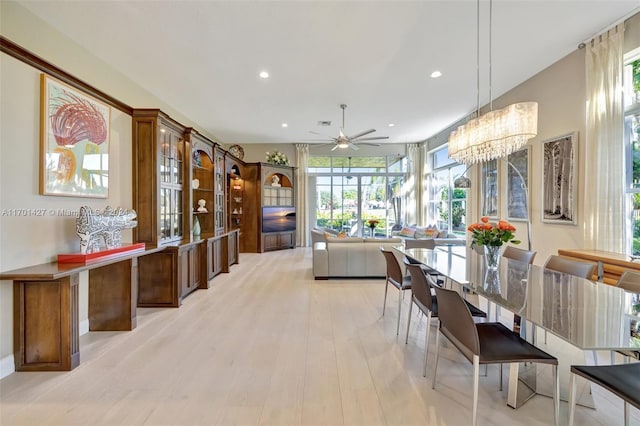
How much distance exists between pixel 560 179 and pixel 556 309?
3.37m

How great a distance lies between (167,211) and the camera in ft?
13.2

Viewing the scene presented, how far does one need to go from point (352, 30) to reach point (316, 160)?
21.0 ft

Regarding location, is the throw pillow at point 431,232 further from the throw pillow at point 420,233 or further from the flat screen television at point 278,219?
the flat screen television at point 278,219

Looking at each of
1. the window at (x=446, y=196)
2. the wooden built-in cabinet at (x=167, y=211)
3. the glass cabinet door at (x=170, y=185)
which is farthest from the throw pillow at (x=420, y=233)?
the glass cabinet door at (x=170, y=185)

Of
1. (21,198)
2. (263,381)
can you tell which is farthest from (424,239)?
(21,198)

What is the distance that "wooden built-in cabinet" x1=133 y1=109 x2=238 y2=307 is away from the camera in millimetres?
3662

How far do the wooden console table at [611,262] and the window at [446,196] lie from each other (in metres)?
3.80

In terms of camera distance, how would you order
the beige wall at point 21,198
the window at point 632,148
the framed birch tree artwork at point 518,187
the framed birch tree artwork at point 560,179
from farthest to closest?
the framed birch tree artwork at point 518,187, the framed birch tree artwork at point 560,179, the window at point 632,148, the beige wall at point 21,198

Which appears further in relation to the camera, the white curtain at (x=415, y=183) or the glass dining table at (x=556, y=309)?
the white curtain at (x=415, y=183)

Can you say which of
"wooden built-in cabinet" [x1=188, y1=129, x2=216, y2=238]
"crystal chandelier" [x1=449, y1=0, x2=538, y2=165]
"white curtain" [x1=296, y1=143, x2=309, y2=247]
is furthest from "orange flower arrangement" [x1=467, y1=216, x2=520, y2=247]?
"white curtain" [x1=296, y1=143, x2=309, y2=247]

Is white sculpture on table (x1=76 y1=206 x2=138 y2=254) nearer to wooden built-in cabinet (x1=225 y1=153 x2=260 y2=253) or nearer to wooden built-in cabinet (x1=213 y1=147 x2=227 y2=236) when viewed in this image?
wooden built-in cabinet (x1=213 y1=147 x2=227 y2=236)

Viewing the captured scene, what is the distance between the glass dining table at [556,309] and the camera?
1284mm

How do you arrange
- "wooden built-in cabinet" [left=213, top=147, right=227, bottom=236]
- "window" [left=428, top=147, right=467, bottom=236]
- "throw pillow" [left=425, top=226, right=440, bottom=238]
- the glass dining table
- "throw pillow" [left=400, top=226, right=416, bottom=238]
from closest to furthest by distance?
1. the glass dining table
2. "wooden built-in cabinet" [left=213, top=147, right=227, bottom=236]
3. "throw pillow" [left=425, top=226, right=440, bottom=238]
4. "window" [left=428, top=147, right=467, bottom=236]
5. "throw pillow" [left=400, top=226, right=416, bottom=238]

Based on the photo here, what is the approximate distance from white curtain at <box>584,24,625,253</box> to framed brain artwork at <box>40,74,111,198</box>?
5.71m
